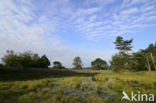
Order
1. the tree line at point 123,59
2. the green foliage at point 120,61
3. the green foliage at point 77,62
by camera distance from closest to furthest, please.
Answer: the tree line at point 123,59, the green foliage at point 120,61, the green foliage at point 77,62

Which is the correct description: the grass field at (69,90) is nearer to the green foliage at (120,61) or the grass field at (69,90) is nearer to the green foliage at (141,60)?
the green foliage at (120,61)

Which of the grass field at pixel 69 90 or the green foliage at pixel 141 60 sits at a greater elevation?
the green foliage at pixel 141 60

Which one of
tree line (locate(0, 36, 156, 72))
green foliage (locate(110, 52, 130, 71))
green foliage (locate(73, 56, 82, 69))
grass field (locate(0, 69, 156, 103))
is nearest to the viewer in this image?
grass field (locate(0, 69, 156, 103))

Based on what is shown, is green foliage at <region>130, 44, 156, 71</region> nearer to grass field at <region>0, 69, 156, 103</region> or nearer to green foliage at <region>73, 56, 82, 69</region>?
grass field at <region>0, 69, 156, 103</region>

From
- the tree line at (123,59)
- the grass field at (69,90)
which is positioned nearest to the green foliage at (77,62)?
the tree line at (123,59)

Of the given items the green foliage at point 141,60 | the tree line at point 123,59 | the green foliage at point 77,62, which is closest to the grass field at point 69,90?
the tree line at point 123,59

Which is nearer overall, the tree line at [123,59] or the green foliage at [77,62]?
the tree line at [123,59]

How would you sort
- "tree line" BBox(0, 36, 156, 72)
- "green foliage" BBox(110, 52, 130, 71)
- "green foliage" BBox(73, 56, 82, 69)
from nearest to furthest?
"tree line" BBox(0, 36, 156, 72) < "green foliage" BBox(110, 52, 130, 71) < "green foliage" BBox(73, 56, 82, 69)

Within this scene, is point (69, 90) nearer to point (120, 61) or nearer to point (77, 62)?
point (120, 61)

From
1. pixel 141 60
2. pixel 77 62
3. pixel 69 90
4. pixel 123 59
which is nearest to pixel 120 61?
pixel 123 59

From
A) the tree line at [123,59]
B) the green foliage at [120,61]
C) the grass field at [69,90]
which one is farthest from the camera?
the green foliage at [120,61]

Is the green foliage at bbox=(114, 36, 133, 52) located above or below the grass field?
above

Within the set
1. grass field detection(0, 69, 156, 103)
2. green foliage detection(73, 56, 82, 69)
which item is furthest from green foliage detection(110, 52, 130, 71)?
green foliage detection(73, 56, 82, 69)

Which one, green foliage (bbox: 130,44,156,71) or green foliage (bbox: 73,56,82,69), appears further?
green foliage (bbox: 73,56,82,69)
